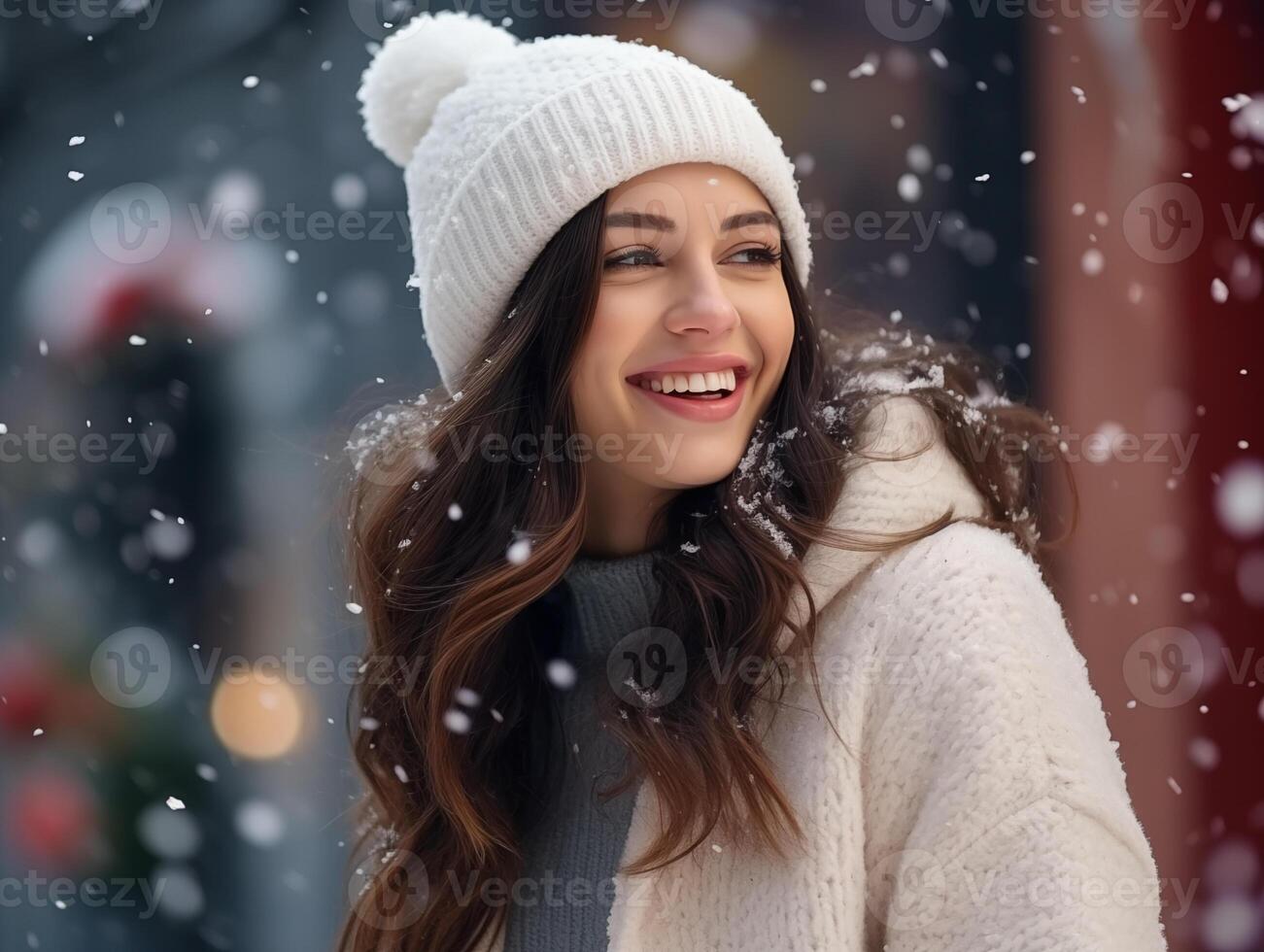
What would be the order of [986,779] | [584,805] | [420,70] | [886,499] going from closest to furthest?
[986,779], [886,499], [584,805], [420,70]

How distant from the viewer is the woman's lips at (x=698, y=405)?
1605 millimetres

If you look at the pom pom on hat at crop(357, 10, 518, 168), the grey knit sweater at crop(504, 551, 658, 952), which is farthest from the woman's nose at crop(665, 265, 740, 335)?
the pom pom on hat at crop(357, 10, 518, 168)

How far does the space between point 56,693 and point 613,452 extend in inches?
105

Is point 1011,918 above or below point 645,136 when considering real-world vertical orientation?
below

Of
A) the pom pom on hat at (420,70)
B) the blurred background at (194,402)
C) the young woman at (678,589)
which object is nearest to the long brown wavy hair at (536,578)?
the young woman at (678,589)

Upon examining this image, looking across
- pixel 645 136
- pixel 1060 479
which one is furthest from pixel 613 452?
pixel 1060 479

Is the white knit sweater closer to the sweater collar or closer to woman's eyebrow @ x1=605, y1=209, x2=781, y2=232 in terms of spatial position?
the sweater collar

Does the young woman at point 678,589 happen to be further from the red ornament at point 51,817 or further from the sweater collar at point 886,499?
the red ornament at point 51,817

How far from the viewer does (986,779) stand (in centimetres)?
126

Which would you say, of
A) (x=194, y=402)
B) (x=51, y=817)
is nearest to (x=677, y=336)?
(x=194, y=402)

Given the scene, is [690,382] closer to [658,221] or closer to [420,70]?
[658,221]

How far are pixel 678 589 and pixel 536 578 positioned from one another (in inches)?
8.0

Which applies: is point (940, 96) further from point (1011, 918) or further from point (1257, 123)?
point (1011, 918)

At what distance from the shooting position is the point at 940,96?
10.2 ft
